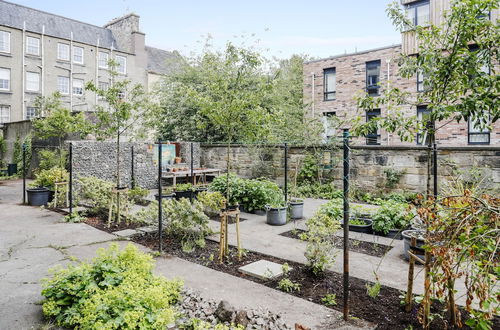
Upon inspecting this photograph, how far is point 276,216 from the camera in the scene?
754cm

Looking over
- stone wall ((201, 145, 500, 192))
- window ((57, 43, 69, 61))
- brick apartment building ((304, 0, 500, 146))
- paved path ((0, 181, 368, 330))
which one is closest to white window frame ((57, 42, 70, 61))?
window ((57, 43, 69, 61))

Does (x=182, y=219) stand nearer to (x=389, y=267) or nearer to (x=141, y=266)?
(x=141, y=266)

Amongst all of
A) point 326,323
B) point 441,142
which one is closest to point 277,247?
point 326,323

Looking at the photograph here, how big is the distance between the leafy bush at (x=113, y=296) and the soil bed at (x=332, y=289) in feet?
4.29

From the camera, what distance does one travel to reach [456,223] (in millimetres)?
2496

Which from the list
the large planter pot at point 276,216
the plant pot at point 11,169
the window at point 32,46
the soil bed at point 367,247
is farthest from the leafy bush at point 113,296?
the window at point 32,46

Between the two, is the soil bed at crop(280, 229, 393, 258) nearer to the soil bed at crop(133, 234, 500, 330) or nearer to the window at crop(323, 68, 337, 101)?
the soil bed at crop(133, 234, 500, 330)

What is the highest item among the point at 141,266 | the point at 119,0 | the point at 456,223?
the point at 119,0

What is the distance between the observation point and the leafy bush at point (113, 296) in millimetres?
2959

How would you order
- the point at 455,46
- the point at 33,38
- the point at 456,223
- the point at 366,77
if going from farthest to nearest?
the point at 33,38, the point at 366,77, the point at 455,46, the point at 456,223

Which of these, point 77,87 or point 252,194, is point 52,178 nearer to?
point 252,194

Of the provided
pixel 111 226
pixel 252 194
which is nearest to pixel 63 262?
pixel 111 226

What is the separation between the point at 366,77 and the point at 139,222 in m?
15.1

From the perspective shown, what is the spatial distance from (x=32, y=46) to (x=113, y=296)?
30.4 metres
